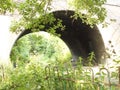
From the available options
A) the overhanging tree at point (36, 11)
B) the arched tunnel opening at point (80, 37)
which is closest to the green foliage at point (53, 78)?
the overhanging tree at point (36, 11)

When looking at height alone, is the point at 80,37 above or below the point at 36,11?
above

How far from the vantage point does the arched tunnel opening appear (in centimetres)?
1178

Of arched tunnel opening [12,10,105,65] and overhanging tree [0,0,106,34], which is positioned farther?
arched tunnel opening [12,10,105,65]

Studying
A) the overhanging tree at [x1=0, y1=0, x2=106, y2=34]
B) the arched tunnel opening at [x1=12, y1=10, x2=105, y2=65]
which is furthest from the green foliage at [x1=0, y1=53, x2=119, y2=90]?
the arched tunnel opening at [x1=12, y1=10, x2=105, y2=65]

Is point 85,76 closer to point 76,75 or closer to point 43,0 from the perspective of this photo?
point 76,75

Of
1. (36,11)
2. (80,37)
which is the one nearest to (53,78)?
(36,11)

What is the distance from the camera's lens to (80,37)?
48.1ft

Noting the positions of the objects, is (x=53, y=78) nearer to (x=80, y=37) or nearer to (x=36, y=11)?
(x=36, y=11)

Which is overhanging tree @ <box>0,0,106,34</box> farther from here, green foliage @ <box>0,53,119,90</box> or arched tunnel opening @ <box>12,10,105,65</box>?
arched tunnel opening @ <box>12,10,105,65</box>

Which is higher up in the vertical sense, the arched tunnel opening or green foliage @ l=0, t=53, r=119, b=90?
the arched tunnel opening

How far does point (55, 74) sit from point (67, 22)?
300 inches

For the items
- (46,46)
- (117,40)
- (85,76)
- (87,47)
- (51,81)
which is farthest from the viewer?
(46,46)

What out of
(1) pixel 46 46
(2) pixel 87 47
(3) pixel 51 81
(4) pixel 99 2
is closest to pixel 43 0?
(4) pixel 99 2

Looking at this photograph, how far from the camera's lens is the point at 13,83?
5559mm
